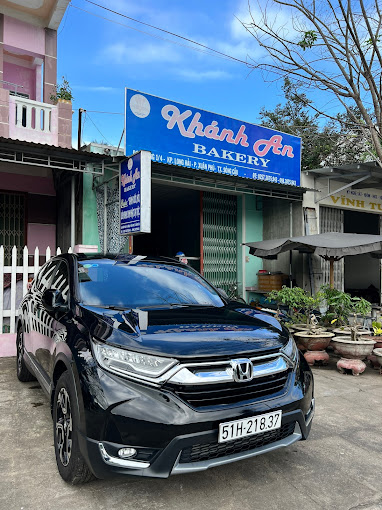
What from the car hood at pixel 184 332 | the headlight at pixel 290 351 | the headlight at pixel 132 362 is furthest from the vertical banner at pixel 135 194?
the headlight at pixel 132 362

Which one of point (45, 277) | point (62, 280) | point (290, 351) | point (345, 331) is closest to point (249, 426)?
point (290, 351)

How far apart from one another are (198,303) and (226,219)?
7.12m

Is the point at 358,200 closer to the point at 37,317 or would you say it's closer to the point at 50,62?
the point at 50,62

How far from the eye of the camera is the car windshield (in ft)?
9.95

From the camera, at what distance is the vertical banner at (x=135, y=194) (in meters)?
6.13

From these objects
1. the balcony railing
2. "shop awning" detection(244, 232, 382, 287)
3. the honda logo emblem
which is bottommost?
the honda logo emblem

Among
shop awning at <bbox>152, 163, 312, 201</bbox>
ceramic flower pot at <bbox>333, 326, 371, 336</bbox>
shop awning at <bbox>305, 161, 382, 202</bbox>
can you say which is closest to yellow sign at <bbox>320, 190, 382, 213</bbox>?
shop awning at <bbox>305, 161, 382, 202</bbox>

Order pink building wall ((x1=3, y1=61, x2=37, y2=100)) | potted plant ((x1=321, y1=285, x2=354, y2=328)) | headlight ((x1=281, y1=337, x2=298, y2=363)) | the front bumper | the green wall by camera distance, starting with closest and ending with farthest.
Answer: the front bumper → headlight ((x1=281, y1=337, x2=298, y2=363)) → potted plant ((x1=321, y1=285, x2=354, y2=328)) → pink building wall ((x1=3, y1=61, x2=37, y2=100)) → the green wall

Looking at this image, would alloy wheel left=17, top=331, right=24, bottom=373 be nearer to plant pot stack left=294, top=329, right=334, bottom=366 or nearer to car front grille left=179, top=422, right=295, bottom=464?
car front grille left=179, top=422, right=295, bottom=464

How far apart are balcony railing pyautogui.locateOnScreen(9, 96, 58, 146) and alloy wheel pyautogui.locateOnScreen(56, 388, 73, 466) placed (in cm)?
697

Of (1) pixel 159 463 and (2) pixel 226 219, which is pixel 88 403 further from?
(2) pixel 226 219

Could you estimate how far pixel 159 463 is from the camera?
2.01 meters

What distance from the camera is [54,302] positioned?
304cm

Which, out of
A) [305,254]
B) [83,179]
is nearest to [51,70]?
[83,179]
